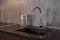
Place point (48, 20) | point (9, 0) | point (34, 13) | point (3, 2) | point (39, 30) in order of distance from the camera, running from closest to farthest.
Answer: point (39, 30) → point (48, 20) → point (34, 13) → point (9, 0) → point (3, 2)

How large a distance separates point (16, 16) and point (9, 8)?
0.30 meters

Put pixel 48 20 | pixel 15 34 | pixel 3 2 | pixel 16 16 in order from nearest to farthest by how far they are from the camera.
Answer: pixel 15 34
pixel 48 20
pixel 16 16
pixel 3 2

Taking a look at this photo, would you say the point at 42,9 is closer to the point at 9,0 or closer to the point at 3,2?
the point at 9,0

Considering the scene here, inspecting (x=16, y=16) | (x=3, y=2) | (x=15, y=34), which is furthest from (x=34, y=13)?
(x=3, y=2)

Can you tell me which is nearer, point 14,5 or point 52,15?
point 52,15

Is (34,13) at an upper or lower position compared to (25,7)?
lower

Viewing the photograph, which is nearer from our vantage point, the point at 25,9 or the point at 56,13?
the point at 56,13

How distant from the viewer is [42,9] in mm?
1628

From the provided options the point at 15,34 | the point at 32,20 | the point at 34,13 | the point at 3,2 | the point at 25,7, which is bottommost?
the point at 15,34

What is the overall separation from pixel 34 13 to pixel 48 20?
29 centimetres

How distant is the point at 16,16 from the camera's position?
2041 mm

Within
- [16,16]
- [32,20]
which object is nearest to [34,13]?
[32,20]

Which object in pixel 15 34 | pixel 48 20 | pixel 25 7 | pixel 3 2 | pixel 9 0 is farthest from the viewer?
pixel 3 2

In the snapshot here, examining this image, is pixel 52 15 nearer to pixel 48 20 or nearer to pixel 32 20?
pixel 48 20
